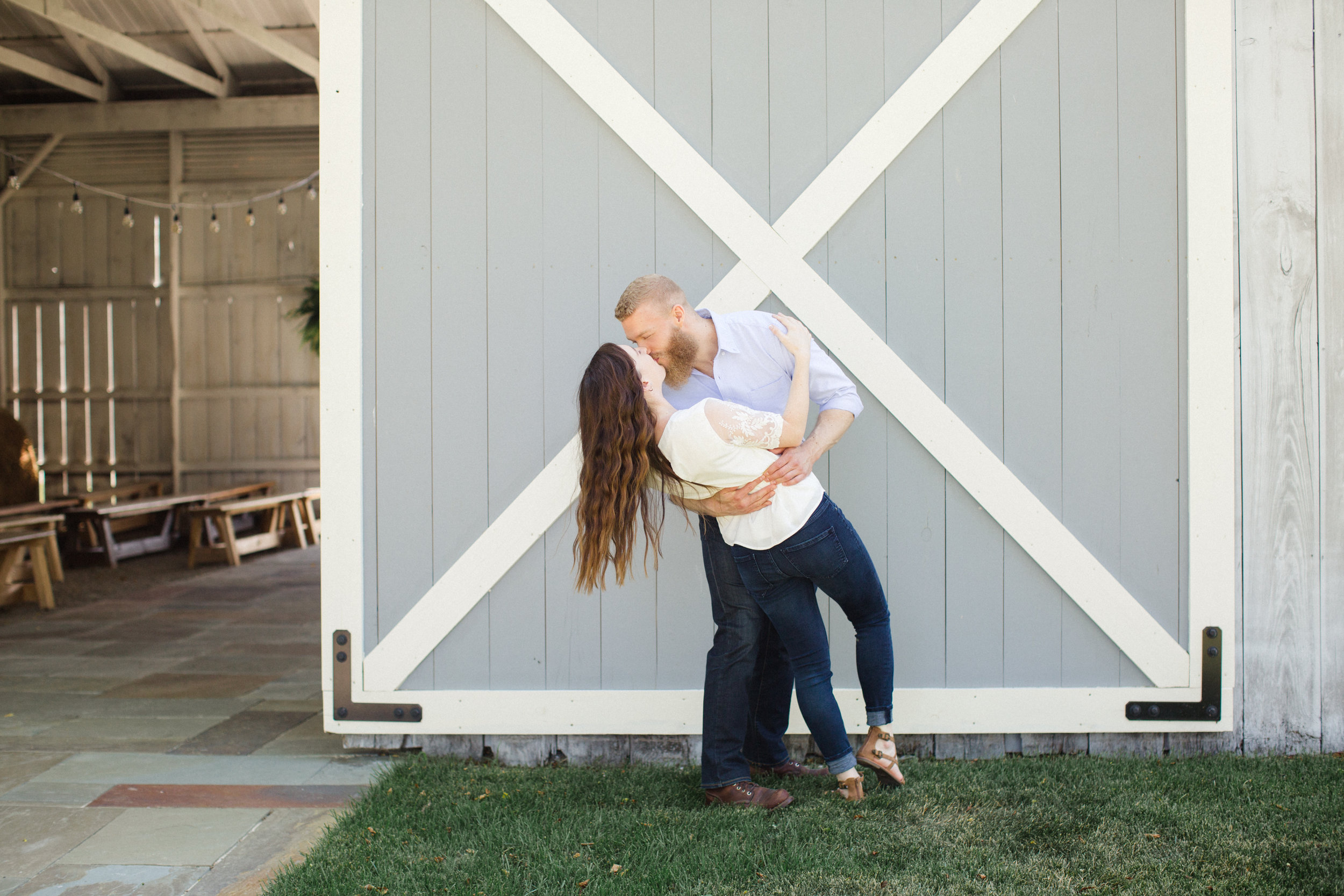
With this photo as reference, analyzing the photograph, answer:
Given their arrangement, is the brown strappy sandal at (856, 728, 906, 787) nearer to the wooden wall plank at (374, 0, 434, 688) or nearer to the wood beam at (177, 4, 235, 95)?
the wooden wall plank at (374, 0, 434, 688)

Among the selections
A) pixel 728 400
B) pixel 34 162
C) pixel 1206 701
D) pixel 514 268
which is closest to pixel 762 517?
pixel 728 400

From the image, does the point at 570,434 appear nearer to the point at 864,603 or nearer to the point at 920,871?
the point at 864,603

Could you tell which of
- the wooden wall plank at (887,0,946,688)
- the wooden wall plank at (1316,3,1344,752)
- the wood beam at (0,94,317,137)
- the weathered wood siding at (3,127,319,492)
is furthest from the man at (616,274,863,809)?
the wood beam at (0,94,317,137)

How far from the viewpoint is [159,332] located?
35.3 ft

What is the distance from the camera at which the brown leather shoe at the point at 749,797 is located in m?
2.51

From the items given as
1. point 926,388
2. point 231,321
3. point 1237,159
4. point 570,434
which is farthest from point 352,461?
point 231,321

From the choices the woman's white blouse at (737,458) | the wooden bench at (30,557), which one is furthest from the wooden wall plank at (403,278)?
the wooden bench at (30,557)

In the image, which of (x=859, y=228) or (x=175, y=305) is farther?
(x=175, y=305)

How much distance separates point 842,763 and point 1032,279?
5.51ft

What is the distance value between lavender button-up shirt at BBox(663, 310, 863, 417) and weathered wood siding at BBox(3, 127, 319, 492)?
931 centimetres

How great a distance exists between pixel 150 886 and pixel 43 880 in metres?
0.28

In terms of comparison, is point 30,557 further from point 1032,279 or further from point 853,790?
point 1032,279

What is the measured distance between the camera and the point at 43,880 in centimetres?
221

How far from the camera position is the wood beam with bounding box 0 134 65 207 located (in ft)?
34.6
